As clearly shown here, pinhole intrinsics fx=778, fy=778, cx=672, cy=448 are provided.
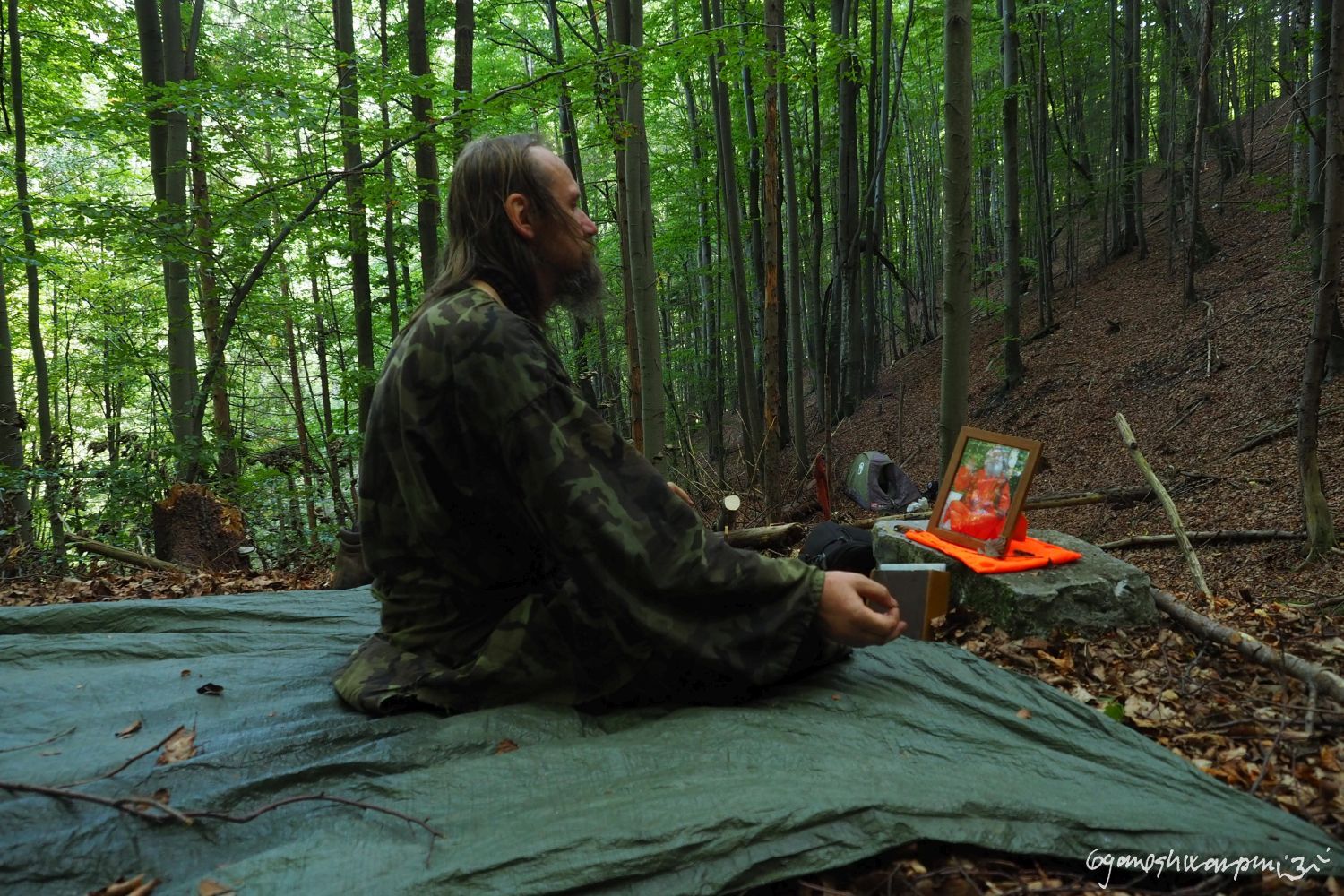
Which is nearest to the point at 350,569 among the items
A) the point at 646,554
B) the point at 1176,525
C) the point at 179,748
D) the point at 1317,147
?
the point at 179,748

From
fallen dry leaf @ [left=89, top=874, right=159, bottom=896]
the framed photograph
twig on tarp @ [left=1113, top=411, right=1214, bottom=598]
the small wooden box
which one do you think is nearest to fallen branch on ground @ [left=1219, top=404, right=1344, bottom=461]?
twig on tarp @ [left=1113, top=411, right=1214, bottom=598]

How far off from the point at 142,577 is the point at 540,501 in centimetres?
456

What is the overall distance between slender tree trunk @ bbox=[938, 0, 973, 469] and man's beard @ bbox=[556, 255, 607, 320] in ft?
8.27

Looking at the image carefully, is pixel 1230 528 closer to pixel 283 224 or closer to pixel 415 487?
pixel 415 487

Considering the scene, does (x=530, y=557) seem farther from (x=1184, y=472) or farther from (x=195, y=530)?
(x=1184, y=472)

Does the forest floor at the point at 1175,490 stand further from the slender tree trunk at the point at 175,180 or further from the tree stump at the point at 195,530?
the slender tree trunk at the point at 175,180

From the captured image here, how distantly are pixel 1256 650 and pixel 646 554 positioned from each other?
75.6 inches

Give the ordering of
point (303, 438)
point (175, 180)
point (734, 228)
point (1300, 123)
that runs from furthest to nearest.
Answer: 1. point (303, 438)
2. point (734, 228)
3. point (175, 180)
4. point (1300, 123)

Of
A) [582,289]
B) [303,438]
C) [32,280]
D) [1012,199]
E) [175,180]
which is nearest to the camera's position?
[582,289]

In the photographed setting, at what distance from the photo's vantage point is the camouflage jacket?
182cm

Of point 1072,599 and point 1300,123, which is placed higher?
point 1300,123

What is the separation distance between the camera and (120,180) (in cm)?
1291

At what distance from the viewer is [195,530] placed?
19.7 ft

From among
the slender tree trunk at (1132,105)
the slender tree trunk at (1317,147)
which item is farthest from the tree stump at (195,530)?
the slender tree trunk at (1132,105)
